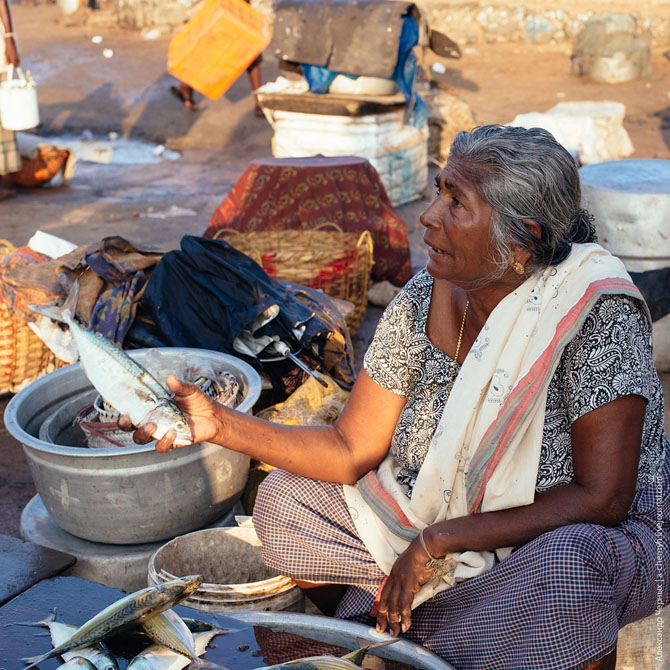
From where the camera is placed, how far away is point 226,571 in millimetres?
2496

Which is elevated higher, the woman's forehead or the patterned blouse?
the woman's forehead

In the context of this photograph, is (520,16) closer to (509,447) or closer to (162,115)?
(162,115)

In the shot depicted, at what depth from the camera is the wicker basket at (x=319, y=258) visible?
14.3ft

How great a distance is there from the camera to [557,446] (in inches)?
78.9

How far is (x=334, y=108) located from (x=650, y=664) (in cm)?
549

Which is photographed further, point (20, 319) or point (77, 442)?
point (20, 319)

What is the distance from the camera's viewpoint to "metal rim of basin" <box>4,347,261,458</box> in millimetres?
2382

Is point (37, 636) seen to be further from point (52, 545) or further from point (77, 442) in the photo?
point (77, 442)

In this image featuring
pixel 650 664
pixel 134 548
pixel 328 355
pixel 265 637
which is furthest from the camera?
pixel 328 355

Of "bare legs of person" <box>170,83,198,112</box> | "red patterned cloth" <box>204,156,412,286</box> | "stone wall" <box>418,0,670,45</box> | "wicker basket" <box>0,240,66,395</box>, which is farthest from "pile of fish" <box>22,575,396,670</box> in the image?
"stone wall" <box>418,0,670,45</box>

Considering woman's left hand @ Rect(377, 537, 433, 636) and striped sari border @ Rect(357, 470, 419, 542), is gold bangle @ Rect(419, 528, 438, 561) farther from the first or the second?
striped sari border @ Rect(357, 470, 419, 542)

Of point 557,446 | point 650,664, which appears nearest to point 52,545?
point 557,446

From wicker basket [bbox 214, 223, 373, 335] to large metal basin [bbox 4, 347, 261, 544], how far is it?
173cm

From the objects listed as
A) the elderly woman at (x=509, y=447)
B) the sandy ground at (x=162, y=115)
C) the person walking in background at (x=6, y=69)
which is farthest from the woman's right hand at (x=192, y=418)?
the person walking in background at (x=6, y=69)
